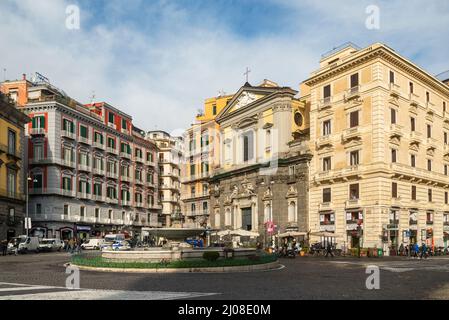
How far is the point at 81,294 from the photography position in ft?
46.4

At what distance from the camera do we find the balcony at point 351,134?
44000 mm

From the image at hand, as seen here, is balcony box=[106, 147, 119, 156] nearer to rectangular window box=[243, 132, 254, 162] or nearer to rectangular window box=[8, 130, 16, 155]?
rectangular window box=[8, 130, 16, 155]

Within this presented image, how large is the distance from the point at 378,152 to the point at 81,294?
33154 millimetres

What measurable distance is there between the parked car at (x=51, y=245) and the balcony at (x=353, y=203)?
109 feet

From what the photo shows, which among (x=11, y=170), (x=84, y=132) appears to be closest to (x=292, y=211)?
(x=11, y=170)

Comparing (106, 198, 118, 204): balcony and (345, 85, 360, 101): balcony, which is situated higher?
(345, 85, 360, 101): balcony

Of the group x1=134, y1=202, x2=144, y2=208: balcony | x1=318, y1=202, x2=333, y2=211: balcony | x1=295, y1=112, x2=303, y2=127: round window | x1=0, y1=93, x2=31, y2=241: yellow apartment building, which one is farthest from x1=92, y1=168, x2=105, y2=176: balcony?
x1=318, y1=202, x2=333, y2=211: balcony

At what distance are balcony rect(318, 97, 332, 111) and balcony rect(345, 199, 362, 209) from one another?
9920 millimetres

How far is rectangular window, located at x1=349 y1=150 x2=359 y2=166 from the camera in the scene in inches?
1757

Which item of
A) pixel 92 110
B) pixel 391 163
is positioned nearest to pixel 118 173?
pixel 92 110

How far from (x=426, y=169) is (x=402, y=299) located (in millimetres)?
37007

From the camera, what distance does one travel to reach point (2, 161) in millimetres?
50812

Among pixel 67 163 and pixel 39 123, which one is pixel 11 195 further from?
pixel 39 123
